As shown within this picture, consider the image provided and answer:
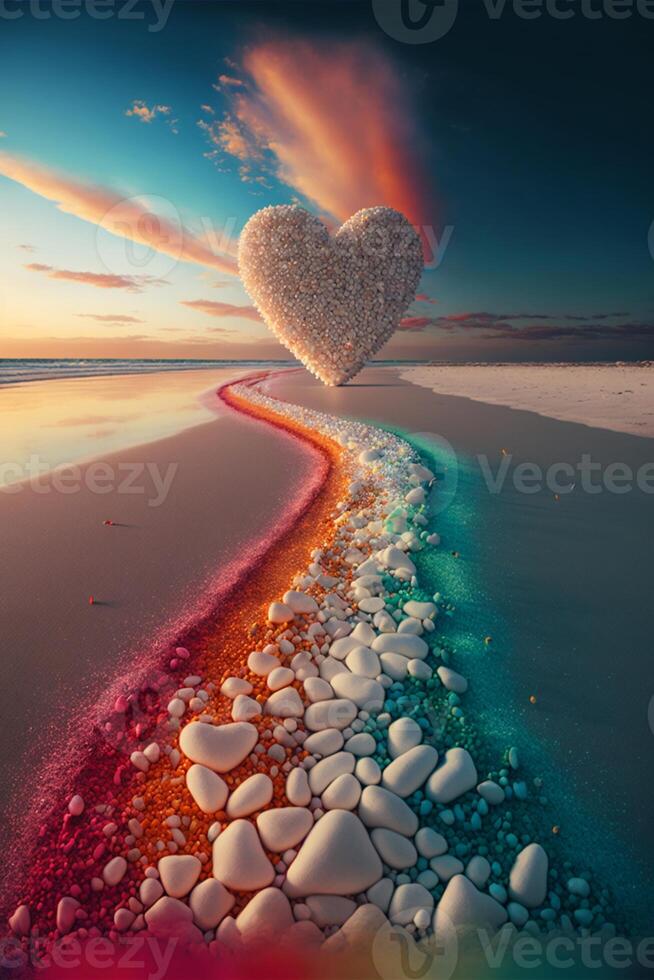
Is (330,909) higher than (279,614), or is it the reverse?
(279,614)

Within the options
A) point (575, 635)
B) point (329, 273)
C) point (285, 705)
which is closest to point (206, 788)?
point (285, 705)

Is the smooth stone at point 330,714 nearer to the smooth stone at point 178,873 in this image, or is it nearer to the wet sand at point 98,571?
the smooth stone at point 178,873

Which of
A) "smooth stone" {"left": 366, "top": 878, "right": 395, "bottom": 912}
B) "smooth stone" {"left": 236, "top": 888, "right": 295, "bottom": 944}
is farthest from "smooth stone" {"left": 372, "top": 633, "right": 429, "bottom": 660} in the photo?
"smooth stone" {"left": 236, "top": 888, "right": 295, "bottom": 944}

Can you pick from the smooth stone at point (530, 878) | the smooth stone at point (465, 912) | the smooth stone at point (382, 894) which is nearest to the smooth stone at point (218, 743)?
the smooth stone at point (382, 894)

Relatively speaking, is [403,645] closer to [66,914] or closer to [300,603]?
[300,603]

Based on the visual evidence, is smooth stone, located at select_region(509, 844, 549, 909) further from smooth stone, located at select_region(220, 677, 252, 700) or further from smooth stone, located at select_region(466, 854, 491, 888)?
smooth stone, located at select_region(220, 677, 252, 700)

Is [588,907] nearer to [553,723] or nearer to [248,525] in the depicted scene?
[553,723]

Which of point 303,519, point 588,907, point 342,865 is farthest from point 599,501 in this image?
point 342,865
